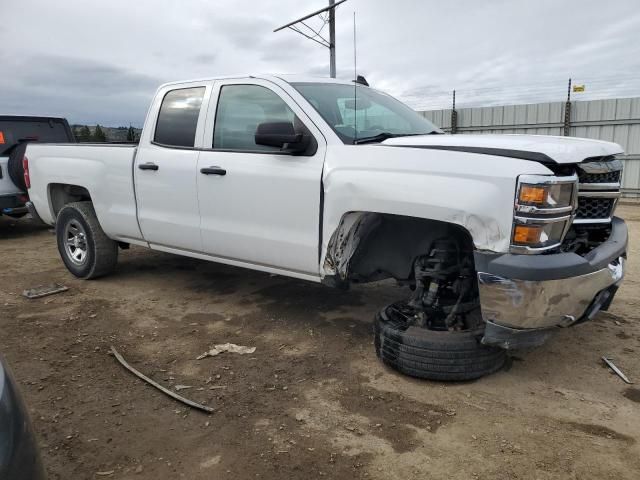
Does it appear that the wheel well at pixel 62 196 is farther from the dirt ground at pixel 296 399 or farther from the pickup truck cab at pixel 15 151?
the pickup truck cab at pixel 15 151

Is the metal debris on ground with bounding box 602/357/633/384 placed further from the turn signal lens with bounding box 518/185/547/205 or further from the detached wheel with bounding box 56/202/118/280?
the detached wheel with bounding box 56/202/118/280

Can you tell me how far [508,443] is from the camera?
8.75 ft

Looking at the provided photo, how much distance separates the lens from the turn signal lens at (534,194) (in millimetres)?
2684

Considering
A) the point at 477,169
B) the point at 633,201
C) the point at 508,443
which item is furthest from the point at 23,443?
the point at 633,201

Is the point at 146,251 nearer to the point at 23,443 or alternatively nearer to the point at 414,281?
the point at 414,281

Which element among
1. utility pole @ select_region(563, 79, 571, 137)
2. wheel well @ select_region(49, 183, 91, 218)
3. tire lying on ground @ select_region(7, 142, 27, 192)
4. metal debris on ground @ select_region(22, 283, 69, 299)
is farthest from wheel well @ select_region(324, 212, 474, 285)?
utility pole @ select_region(563, 79, 571, 137)

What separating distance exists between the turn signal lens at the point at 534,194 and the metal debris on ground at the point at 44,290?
4.65 metres

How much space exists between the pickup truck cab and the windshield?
19.4 feet

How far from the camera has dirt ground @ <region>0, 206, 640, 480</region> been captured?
254 cm

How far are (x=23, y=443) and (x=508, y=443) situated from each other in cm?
218

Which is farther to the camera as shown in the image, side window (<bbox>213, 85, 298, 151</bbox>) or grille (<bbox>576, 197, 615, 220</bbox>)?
side window (<bbox>213, 85, 298, 151</bbox>)

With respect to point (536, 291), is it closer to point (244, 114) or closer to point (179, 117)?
point (244, 114)

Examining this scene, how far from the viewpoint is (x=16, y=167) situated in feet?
26.2

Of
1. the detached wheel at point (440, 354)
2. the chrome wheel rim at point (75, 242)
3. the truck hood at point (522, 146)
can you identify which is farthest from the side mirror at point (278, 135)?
the chrome wheel rim at point (75, 242)
